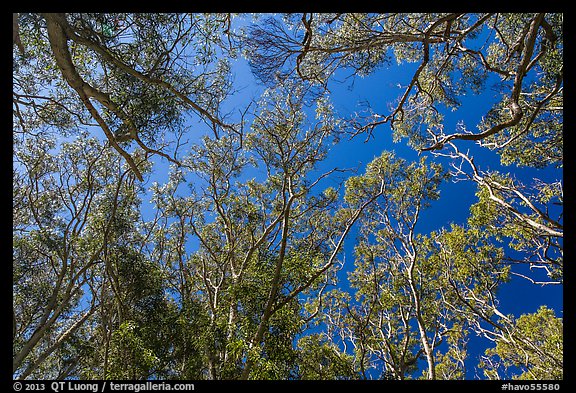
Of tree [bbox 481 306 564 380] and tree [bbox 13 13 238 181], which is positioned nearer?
tree [bbox 13 13 238 181]

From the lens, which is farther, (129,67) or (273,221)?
(273,221)

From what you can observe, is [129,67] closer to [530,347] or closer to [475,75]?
[475,75]

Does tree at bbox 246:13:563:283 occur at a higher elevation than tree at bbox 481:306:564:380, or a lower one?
higher

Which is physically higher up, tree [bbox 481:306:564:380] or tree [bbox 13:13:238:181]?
tree [bbox 13:13:238:181]

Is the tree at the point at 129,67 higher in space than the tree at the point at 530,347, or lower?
higher

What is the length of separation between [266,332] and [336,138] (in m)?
5.10

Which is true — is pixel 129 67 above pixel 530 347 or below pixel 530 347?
above

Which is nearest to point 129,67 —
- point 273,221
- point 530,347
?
point 273,221

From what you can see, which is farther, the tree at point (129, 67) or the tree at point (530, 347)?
the tree at point (530, 347)

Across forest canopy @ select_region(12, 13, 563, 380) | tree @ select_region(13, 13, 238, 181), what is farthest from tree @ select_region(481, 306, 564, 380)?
tree @ select_region(13, 13, 238, 181)

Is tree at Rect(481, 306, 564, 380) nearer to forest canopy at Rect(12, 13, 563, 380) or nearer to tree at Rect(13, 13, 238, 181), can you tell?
forest canopy at Rect(12, 13, 563, 380)

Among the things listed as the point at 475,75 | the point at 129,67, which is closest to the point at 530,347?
the point at 475,75

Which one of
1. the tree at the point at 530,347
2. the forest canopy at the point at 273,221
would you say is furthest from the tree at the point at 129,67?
the tree at the point at 530,347

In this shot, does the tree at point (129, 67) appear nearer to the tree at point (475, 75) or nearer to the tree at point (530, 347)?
the tree at point (475, 75)
